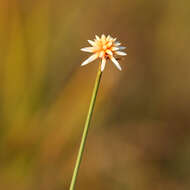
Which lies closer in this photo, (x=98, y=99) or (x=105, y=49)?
(x=105, y=49)

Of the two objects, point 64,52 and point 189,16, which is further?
point 189,16

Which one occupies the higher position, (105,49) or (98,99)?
(98,99)

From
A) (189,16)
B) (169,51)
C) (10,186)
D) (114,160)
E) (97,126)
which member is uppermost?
(189,16)

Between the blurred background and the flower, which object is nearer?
the flower

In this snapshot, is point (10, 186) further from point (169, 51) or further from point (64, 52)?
point (169, 51)

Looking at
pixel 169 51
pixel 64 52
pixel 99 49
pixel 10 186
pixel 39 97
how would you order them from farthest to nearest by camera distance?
pixel 169 51
pixel 64 52
pixel 39 97
pixel 10 186
pixel 99 49

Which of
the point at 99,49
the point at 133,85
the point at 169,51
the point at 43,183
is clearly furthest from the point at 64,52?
the point at 99,49

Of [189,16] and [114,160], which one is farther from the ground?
[189,16]

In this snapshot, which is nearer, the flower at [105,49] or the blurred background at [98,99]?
the flower at [105,49]
